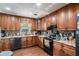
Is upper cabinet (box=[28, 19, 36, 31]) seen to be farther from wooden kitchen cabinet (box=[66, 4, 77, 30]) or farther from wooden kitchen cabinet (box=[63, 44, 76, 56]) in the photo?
wooden kitchen cabinet (box=[63, 44, 76, 56])

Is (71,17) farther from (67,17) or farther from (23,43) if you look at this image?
(23,43)

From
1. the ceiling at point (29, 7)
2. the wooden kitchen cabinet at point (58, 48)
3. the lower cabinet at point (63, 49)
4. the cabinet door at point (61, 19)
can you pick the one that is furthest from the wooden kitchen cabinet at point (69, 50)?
the ceiling at point (29, 7)

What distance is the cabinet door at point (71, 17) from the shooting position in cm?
247

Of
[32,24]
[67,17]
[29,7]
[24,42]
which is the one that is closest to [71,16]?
[67,17]

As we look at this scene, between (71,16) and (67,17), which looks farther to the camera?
(67,17)

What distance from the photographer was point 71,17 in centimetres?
258

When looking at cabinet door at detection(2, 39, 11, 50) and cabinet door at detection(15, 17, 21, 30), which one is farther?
cabinet door at detection(15, 17, 21, 30)

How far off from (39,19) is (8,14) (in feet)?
6.72

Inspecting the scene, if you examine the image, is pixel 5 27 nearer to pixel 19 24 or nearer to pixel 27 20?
pixel 19 24

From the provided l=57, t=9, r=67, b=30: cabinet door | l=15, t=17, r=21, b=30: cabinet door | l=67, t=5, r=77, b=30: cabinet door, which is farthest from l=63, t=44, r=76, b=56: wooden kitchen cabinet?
l=15, t=17, r=21, b=30: cabinet door

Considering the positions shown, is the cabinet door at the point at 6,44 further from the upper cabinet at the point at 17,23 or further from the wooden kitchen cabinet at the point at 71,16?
the wooden kitchen cabinet at the point at 71,16

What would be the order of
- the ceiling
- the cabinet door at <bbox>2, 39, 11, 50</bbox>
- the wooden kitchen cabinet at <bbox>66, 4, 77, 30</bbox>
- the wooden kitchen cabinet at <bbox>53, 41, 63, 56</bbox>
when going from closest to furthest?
the wooden kitchen cabinet at <bbox>66, 4, 77, 30</bbox> → the wooden kitchen cabinet at <bbox>53, 41, 63, 56</bbox> → the ceiling → the cabinet door at <bbox>2, 39, 11, 50</bbox>

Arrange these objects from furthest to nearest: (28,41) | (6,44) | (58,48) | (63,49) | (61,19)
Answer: (28,41) < (6,44) < (61,19) < (58,48) < (63,49)

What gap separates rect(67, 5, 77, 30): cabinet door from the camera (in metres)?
2.47
